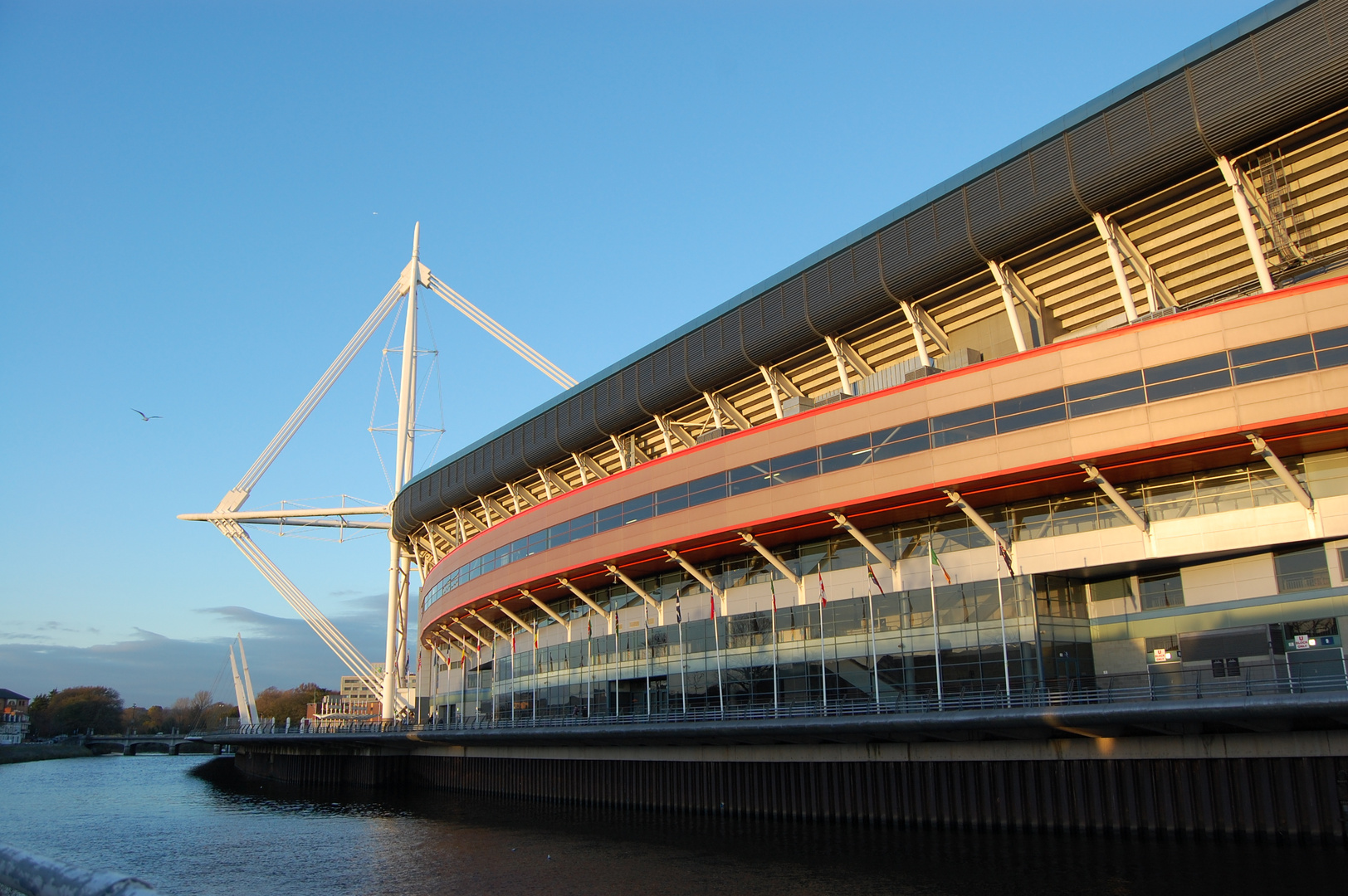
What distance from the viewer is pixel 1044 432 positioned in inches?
1313

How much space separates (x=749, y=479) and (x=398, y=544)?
51745 millimetres

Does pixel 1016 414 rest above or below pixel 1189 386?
above

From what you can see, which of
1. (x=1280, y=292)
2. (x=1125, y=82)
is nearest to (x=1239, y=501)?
(x=1280, y=292)

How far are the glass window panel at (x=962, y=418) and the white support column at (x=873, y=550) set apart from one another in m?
5.60

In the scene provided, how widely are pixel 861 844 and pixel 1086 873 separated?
8753 millimetres

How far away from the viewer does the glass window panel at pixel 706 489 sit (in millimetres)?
44031

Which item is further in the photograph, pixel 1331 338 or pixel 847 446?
pixel 847 446

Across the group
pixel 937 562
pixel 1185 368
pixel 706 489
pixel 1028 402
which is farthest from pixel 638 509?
pixel 1185 368

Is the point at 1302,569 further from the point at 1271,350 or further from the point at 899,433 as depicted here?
the point at 899,433

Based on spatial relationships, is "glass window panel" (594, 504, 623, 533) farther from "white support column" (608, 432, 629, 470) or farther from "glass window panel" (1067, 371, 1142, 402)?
"glass window panel" (1067, 371, 1142, 402)

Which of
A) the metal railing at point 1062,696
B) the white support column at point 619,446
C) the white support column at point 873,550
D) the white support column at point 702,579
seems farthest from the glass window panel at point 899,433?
the white support column at point 619,446

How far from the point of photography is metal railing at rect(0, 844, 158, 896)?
15.1ft

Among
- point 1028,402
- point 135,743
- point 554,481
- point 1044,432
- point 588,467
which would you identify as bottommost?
point 135,743

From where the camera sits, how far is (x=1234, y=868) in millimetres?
24625
